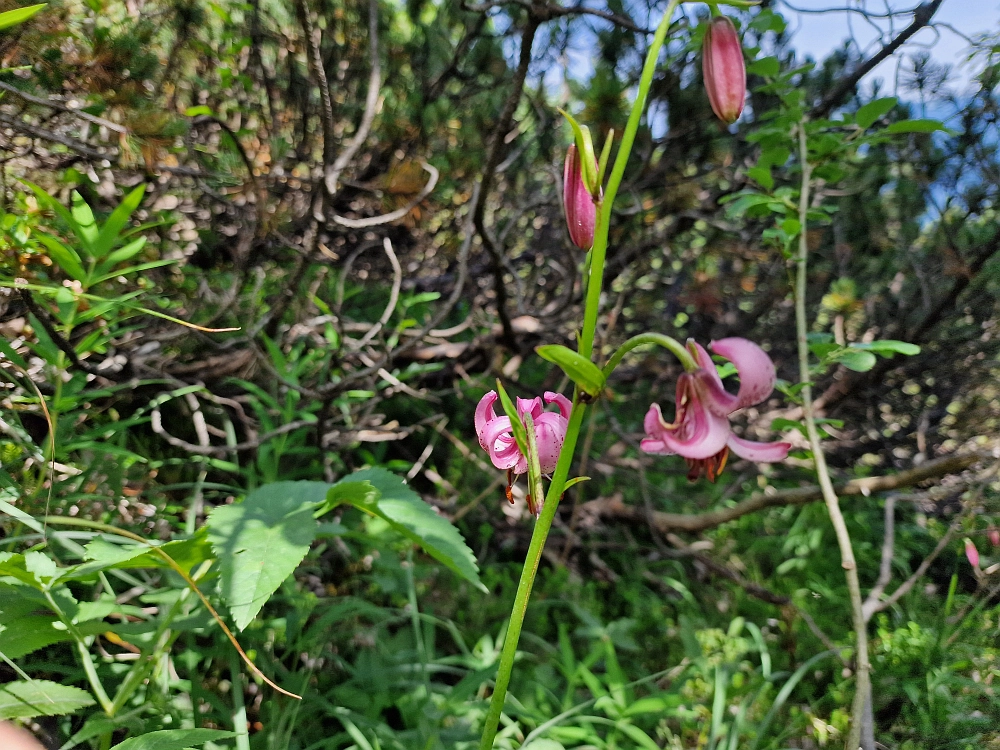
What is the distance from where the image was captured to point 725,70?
79cm

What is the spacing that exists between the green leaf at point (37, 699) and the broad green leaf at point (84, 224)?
31.0 inches

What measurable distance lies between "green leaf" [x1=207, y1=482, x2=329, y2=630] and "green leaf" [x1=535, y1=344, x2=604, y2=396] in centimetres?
41

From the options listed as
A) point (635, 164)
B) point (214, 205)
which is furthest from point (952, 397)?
point (214, 205)

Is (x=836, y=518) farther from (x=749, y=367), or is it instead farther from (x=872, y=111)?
(x=872, y=111)

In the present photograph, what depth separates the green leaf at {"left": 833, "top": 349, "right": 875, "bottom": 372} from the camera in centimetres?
103

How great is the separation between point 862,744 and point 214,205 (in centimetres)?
233

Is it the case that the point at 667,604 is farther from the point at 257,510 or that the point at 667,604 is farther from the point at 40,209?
the point at 40,209

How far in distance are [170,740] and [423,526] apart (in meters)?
0.40

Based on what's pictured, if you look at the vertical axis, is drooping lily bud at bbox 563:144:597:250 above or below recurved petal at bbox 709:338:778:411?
above

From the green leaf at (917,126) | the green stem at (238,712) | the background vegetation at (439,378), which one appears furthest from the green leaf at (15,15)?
the green leaf at (917,126)

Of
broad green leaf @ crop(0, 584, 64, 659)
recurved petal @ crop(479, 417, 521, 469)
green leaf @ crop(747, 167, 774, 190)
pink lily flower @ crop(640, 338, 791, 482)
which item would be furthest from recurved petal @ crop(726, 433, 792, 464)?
broad green leaf @ crop(0, 584, 64, 659)

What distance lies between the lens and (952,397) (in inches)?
94.1

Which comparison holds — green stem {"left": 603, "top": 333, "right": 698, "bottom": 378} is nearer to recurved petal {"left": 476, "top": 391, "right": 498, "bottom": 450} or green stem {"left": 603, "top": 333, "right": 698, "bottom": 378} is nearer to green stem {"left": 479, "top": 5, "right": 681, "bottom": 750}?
green stem {"left": 479, "top": 5, "right": 681, "bottom": 750}

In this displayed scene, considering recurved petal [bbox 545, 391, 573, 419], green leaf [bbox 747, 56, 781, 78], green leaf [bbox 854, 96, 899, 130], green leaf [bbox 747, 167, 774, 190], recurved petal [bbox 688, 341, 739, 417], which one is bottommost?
recurved petal [bbox 545, 391, 573, 419]
